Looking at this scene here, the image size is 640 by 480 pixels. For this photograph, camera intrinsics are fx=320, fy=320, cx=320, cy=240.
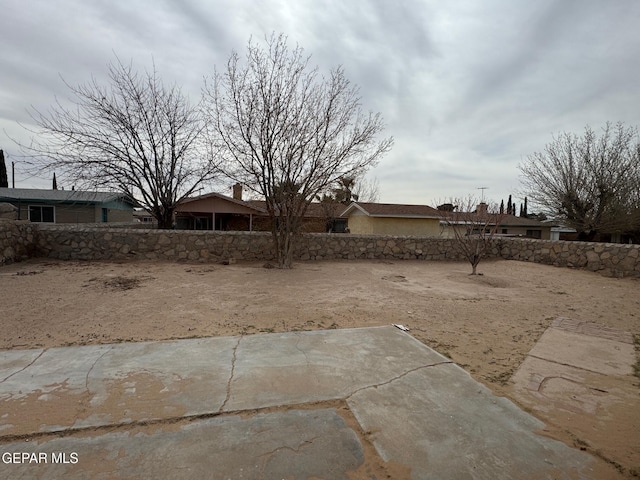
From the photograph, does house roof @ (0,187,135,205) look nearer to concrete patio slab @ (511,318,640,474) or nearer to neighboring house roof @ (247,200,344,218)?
neighboring house roof @ (247,200,344,218)

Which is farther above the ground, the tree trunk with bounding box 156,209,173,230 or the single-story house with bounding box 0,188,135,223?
the single-story house with bounding box 0,188,135,223

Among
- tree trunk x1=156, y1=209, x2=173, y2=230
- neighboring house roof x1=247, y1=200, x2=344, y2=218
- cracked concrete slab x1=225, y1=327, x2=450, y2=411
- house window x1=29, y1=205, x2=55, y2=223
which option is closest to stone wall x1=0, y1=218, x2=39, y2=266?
tree trunk x1=156, y1=209, x2=173, y2=230

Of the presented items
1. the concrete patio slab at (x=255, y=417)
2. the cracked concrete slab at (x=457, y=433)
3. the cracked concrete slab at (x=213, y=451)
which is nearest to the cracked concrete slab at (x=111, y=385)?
the concrete patio slab at (x=255, y=417)

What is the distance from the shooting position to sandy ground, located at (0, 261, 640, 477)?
3.91m

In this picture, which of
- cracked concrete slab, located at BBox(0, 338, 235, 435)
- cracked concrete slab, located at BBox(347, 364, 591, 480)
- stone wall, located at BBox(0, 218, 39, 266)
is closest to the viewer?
cracked concrete slab, located at BBox(347, 364, 591, 480)

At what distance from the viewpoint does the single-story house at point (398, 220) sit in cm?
2341

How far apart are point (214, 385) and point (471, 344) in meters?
3.18

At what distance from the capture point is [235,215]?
23609 mm

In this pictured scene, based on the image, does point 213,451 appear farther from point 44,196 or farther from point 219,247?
point 44,196

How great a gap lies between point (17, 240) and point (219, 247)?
17.9 ft

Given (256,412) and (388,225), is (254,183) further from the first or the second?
(388,225)

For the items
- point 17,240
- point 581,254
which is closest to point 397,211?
point 581,254

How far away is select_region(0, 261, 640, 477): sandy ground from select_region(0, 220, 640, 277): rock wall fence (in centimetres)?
87

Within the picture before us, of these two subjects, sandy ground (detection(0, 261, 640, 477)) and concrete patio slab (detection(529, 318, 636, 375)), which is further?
sandy ground (detection(0, 261, 640, 477))
